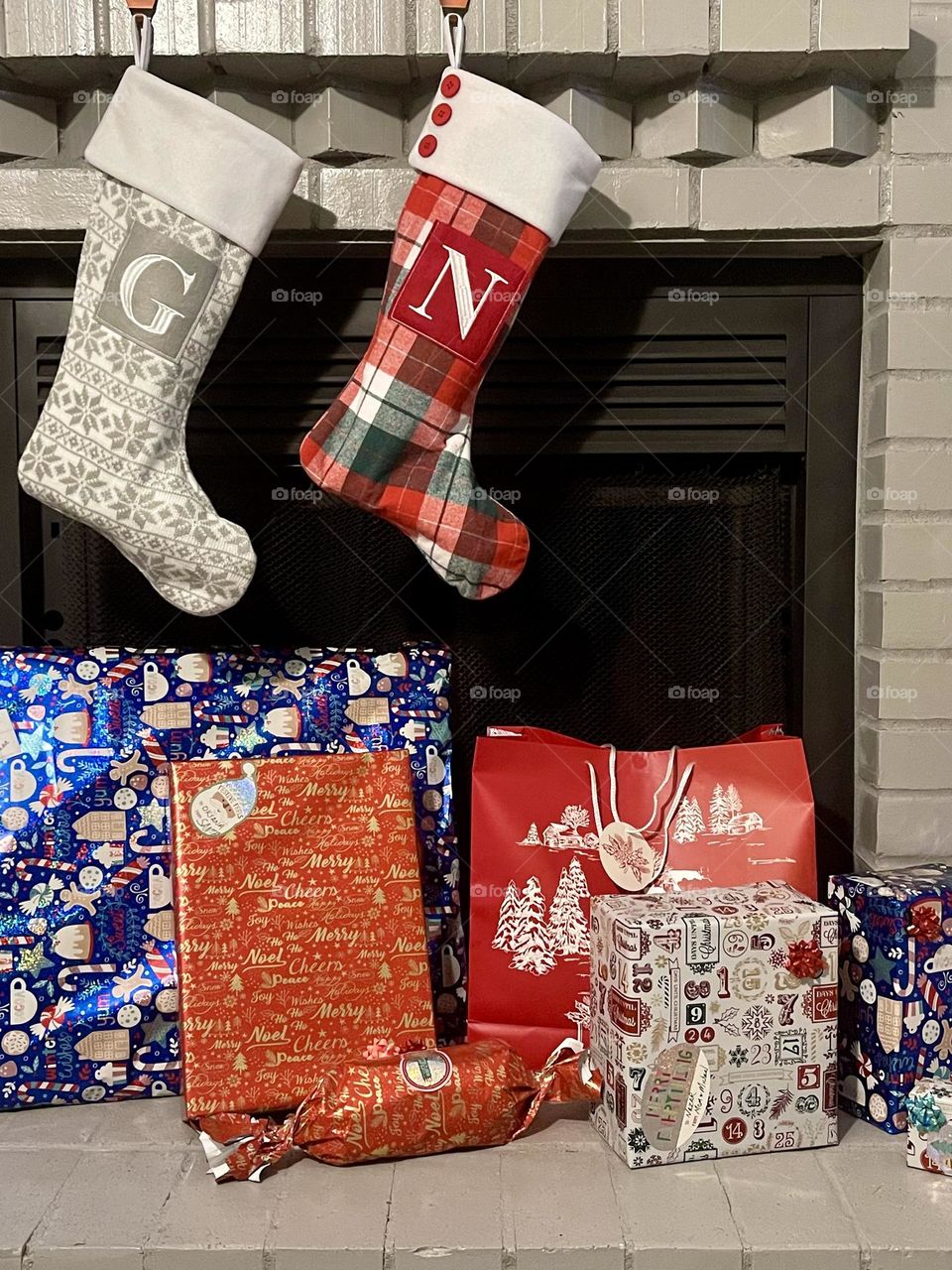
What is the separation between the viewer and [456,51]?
51.1 inches

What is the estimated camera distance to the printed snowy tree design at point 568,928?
137 centimetres

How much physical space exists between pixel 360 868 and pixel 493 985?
221 mm

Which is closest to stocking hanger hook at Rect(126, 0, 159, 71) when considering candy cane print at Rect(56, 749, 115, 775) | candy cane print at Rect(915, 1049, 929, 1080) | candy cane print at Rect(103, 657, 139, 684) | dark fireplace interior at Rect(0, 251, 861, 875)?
dark fireplace interior at Rect(0, 251, 861, 875)

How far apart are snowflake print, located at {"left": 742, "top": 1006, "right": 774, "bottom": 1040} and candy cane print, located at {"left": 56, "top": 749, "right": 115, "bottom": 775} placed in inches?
30.1

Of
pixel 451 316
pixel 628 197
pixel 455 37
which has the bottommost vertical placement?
pixel 451 316

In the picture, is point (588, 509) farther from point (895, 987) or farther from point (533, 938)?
point (895, 987)

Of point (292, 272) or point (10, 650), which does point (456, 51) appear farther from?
point (10, 650)

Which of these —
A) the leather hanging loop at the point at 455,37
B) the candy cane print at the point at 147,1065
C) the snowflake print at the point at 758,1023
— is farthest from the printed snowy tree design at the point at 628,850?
the leather hanging loop at the point at 455,37

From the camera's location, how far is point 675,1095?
46.4 inches

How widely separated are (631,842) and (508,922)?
0.17 metres

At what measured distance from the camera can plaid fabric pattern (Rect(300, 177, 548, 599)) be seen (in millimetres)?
1287

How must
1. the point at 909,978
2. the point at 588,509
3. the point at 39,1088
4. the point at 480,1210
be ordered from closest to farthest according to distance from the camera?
the point at 480,1210 → the point at 909,978 → the point at 39,1088 → the point at 588,509

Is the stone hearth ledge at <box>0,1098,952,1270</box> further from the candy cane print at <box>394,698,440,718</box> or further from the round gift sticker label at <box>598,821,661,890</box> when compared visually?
the candy cane print at <box>394,698,440,718</box>

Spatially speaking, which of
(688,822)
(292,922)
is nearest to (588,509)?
(688,822)
